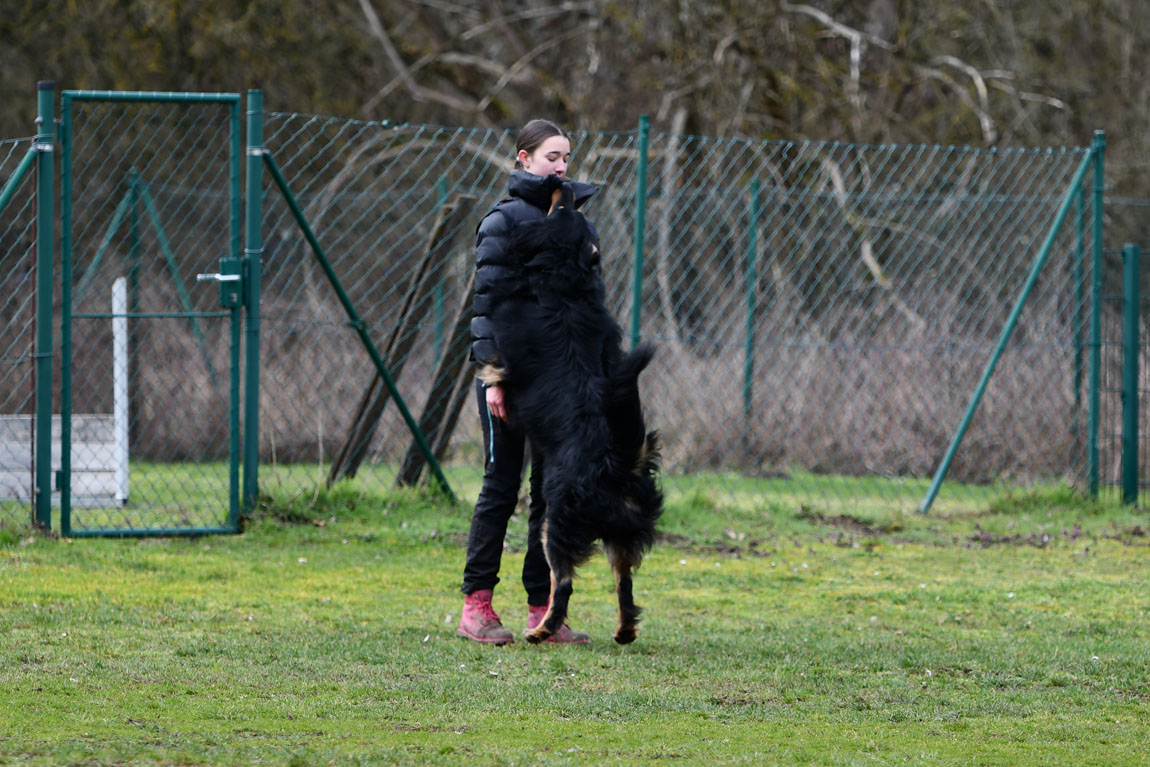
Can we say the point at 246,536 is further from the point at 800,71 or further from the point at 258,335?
the point at 800,71

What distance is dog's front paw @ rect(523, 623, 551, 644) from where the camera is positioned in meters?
4.99

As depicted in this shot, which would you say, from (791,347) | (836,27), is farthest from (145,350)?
(836,27)

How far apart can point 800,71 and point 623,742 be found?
38.9ft

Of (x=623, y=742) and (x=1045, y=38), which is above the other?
(x=1045, y=38)

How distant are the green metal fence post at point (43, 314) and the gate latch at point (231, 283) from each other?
773 millimetres

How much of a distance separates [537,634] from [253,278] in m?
3.19

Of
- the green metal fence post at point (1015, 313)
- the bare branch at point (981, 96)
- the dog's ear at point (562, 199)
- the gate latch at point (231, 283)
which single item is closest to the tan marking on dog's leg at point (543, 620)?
the dog's ear at point (562, 199)

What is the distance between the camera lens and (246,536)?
734 centimetres

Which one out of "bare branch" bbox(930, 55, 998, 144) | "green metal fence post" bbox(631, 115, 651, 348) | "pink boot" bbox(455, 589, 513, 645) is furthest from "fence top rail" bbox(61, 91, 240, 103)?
"bare branch" bbox(930, 55, 998, 144)

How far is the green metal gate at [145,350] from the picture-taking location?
716cm

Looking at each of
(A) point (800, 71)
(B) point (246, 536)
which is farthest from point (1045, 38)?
(B) point (246, 536)

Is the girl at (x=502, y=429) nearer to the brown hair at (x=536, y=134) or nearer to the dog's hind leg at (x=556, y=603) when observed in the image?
the brown hair at (x=536, y=134)

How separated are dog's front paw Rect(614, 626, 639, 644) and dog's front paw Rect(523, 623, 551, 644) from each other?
0.26 meters

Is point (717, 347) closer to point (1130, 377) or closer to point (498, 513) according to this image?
point (1130, 377)
